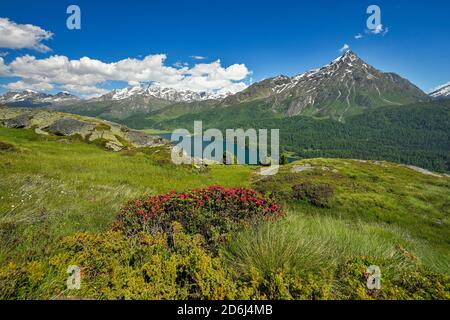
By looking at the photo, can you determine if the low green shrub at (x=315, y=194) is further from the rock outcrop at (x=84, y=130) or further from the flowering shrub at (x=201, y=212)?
the rock outcrop at (x=84, y=130)

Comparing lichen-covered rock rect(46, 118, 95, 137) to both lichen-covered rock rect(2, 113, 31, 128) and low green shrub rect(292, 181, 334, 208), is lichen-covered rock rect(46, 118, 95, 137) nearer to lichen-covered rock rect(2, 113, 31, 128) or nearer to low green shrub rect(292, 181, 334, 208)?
lichen-covered rock rect(2, 113, 31, 128)

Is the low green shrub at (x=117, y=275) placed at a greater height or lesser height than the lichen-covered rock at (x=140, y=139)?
lesser

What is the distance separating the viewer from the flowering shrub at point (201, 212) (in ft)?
20.5

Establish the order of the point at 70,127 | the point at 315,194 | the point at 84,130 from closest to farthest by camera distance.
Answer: the point at 315,194, the point at 84,130, the point at 70,127

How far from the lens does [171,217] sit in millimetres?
6816

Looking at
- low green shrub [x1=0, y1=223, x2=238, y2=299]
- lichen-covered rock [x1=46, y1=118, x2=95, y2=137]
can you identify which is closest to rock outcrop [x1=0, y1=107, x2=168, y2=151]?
lichen-covered rock [x1=46, y1=118, x2=95, y2=137]

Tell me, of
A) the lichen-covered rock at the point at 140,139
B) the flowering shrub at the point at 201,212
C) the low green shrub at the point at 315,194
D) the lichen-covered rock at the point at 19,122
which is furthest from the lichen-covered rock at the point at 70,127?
the flowering shrub at the point at 201,212

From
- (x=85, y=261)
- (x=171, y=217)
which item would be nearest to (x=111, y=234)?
(x=85, y=261)

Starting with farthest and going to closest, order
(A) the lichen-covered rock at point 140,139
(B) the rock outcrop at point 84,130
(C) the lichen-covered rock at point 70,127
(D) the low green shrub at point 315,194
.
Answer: (A) the lichen-covered rock at point 140,139 → (C) the lichen-covered rock at point 70,127 → (B) the rock outcrop at point 84,130 → (D) the low green shrub at point 315,194

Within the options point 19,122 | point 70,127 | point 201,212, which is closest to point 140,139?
point 70,127

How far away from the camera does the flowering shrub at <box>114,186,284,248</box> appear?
6.26m

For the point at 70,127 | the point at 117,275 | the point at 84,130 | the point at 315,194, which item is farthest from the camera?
the point at 70,127

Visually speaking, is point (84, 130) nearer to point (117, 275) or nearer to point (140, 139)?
point (140, 139)

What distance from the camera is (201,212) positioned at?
22.6 ft
